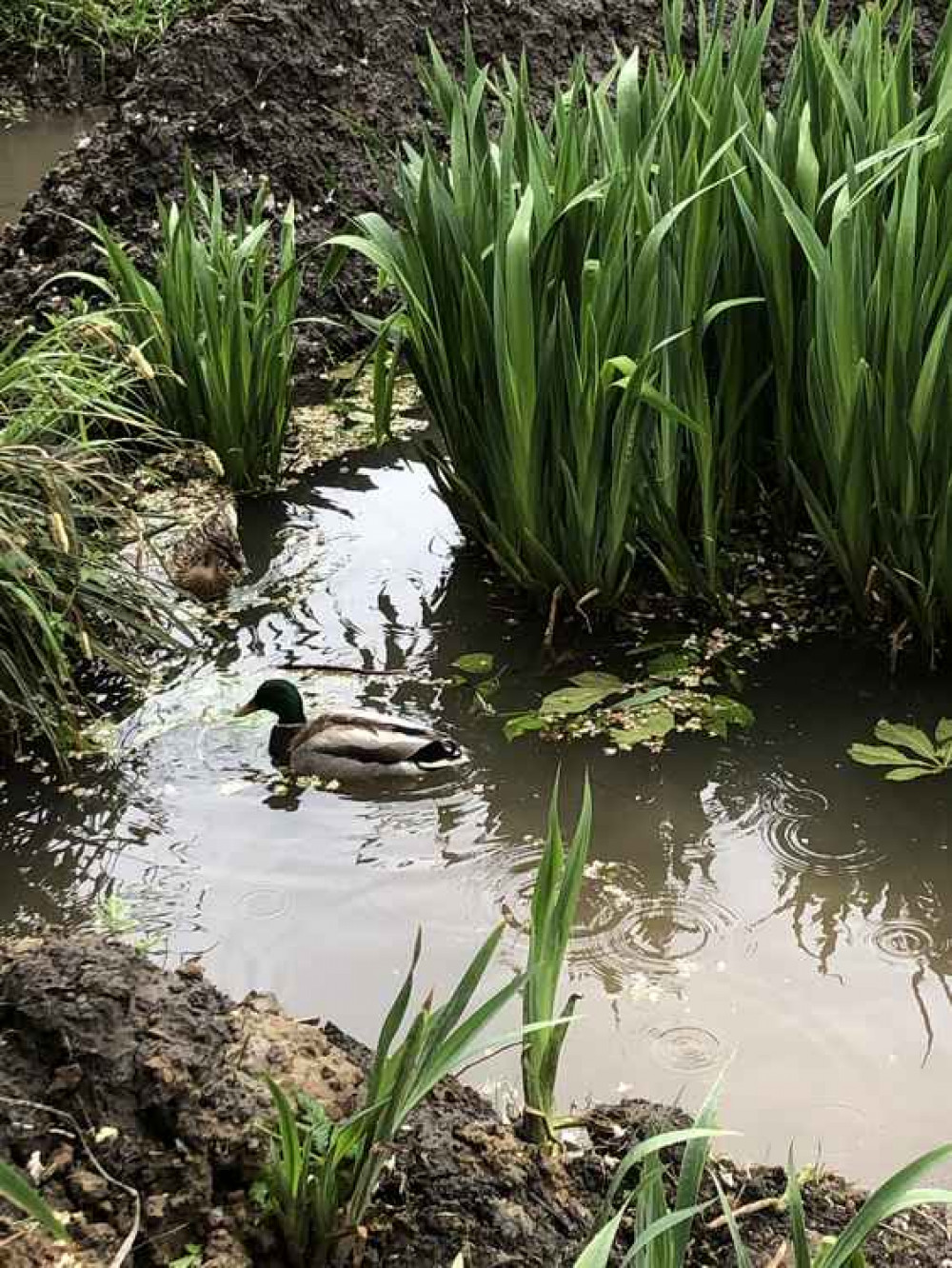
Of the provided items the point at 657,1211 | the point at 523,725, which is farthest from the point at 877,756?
the point at 657,1211

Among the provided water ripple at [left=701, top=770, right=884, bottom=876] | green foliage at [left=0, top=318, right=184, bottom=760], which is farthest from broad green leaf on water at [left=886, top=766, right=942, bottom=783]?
green foliage at [left=0, top=318, right=184, bottom=760]

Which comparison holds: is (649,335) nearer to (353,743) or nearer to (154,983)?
(353,743)

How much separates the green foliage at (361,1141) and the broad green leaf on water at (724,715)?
1543mm

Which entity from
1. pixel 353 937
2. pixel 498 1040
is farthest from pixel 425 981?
pixel 498 1040

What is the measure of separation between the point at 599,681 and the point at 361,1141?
5.74 ft

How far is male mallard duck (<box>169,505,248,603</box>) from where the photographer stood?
3.62m

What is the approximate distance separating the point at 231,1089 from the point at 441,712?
161 centimetres

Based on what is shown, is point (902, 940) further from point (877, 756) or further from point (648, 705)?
point (648, 705)

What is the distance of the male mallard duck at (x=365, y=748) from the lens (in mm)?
3000

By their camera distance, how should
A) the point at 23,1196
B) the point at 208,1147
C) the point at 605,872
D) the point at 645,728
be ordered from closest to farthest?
the point at 23,1196, the point at 208,1147, the point at 605,872, the point at 645,728

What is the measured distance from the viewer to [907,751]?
301cm

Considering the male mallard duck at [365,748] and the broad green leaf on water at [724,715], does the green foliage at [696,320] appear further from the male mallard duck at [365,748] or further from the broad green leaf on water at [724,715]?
the male mallard duck at [365,748]

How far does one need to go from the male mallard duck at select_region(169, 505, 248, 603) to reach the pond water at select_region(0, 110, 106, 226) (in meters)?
3.74

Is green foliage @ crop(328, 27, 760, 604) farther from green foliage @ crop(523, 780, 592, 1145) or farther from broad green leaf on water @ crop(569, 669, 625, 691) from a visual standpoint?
green foliage @ crop(523, 780, 592, 1145)
